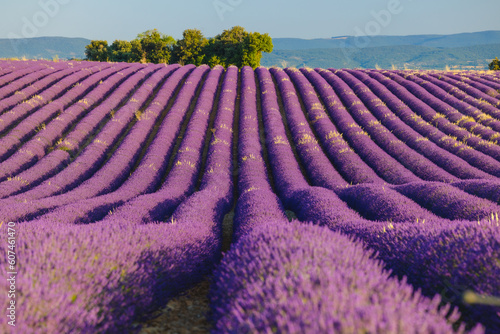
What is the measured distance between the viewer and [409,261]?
3934 millimetres

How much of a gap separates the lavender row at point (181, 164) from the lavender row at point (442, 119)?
1268 cm

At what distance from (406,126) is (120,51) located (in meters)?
48.7

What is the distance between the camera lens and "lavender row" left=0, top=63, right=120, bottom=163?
15.5m

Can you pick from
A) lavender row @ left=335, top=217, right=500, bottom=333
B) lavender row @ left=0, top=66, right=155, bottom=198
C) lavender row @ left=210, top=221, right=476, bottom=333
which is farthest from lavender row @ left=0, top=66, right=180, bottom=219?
lavender row @ left=335, top=217, right=500, bottom=333

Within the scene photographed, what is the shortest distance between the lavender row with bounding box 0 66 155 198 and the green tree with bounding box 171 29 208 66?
25511mm

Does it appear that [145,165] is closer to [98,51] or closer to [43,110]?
[43,110]

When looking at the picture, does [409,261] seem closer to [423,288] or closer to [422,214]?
[423,288]

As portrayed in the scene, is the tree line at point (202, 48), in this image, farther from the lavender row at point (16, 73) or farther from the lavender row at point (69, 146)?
the lavender row at point (69, 146)

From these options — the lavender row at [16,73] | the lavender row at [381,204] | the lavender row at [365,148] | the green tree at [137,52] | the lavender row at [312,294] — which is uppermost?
Result: the green tree at [137,52]

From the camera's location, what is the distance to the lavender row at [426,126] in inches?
567

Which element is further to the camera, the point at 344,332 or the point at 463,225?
the point at 463,225

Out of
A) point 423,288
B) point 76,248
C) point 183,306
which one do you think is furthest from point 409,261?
point 76,248

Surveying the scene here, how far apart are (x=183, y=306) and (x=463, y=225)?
362 cm

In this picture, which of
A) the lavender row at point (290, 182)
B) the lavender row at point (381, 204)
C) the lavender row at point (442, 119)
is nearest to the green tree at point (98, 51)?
the lavender row at point (290, 182)
